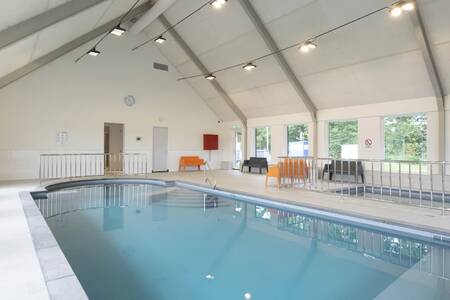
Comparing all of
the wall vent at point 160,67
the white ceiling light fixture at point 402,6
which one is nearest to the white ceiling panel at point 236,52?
the wall vent at point 160,67

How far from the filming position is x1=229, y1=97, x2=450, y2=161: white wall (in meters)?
7.29

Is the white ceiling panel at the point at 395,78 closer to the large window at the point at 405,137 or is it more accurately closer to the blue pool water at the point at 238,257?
the large window at the point at 405,137

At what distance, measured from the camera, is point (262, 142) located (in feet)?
39.1

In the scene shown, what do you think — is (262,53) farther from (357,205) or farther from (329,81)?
(357,205)

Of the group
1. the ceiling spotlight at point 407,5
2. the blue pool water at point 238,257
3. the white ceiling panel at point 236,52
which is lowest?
the blue pool water at point 238,257

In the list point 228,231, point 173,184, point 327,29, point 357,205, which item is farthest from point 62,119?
point 357,205

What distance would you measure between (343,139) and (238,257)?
7.04m

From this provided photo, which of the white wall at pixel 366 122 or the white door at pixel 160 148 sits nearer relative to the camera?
the white wall at pixel 366 122

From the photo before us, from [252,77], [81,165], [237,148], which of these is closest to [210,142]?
[237,148]

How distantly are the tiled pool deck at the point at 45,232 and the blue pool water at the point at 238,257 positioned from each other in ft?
0.94

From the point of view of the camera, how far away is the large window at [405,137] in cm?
761

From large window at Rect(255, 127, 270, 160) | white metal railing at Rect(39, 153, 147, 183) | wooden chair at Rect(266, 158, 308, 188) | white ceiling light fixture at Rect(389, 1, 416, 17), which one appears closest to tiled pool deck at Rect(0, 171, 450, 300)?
wooden chair at Rect(266, 158, 308, 188)

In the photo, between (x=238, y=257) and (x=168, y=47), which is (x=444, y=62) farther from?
(x=168, y=47)

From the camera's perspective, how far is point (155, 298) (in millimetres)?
2436
